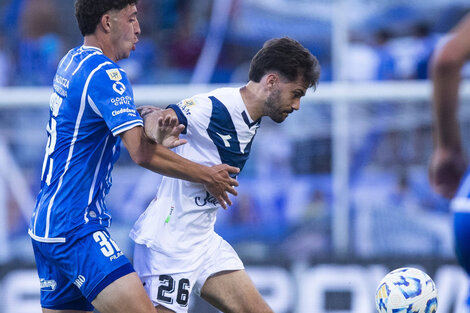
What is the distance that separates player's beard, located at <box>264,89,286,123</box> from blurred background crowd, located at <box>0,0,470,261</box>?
4.71 metres

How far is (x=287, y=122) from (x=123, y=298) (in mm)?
6007

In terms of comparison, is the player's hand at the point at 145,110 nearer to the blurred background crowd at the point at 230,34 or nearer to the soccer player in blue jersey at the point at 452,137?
the soccer player in blue jersey at the point at 452,137

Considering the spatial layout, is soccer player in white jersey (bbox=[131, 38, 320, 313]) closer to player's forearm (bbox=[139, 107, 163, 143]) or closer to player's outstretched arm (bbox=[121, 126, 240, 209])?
player's forearm (bbox=[139, 107, 163, 143])

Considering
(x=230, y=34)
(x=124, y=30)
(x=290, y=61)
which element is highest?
(x=230, y=34)

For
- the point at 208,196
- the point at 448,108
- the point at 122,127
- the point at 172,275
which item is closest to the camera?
the point at 448,108

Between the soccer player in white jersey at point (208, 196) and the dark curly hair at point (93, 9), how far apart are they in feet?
2.02

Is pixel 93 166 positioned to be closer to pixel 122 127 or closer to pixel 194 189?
pixel 122 127

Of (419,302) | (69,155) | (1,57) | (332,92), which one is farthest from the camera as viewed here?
(1,57)

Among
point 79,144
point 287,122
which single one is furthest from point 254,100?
point 287,122

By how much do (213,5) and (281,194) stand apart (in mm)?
2744

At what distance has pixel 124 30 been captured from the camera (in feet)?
13.9

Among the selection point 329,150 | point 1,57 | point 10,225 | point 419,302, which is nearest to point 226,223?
point 329,150

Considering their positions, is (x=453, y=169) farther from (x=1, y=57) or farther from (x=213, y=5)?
(x=1, y=57)

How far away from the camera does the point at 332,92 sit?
9367mm
